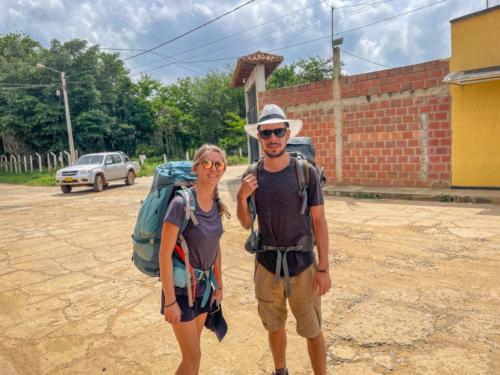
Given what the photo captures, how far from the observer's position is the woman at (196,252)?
2.07 metres

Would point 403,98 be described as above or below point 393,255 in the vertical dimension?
above

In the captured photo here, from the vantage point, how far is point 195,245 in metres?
2.18

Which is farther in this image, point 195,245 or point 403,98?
point 403,98

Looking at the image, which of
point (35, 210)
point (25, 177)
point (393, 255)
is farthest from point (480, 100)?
point (25, 177)

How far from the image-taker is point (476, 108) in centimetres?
924

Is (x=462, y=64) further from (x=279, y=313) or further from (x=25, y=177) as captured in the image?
(x=25, y=177)

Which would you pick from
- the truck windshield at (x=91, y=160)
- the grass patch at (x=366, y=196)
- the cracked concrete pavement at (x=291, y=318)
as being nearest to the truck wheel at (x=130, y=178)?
the truck windshield at (x=91, y=160)

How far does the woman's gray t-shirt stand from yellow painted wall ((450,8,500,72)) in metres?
9.44

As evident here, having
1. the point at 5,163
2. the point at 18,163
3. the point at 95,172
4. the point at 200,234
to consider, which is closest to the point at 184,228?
the point at 200,234

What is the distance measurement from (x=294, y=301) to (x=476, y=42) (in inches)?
374

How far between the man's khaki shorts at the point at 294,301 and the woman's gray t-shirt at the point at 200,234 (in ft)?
1.27

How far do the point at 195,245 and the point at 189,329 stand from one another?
0.46 meters

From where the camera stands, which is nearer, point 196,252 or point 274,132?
point 196,252

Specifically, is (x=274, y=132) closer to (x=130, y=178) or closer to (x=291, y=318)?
(x=291, y=318)
